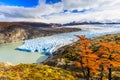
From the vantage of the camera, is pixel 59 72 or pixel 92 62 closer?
pixel 92 62

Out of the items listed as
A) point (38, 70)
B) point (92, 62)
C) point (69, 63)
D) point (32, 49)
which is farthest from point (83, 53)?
point (32, 49)

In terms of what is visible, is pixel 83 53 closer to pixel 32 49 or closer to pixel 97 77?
pixel 97 77

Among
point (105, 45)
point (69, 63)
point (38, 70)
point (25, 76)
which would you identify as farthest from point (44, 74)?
point (69, 63)

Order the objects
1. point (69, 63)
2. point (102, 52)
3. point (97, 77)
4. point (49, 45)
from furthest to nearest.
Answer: point (49, 45) < point (69, 63) < point (97, 77) < point (102, 52)

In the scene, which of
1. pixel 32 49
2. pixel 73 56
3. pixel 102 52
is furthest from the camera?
pixel 32 49

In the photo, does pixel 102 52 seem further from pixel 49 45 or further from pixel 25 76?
pixel 49 45

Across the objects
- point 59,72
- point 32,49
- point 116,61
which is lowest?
point 32,49

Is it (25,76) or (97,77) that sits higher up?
(25,76)

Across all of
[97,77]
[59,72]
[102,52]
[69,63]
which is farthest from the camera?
[69,63]

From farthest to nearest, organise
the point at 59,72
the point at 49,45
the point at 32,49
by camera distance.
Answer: the point at 49,45, the point at 32,49, the point at 59,72
